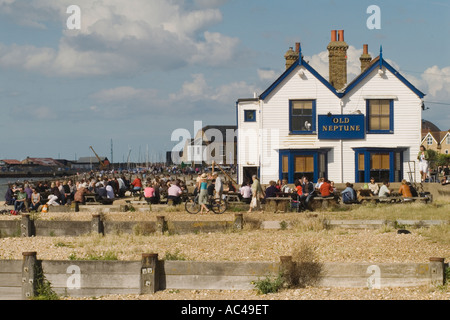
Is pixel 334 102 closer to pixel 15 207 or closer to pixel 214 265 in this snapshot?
pixel 15 207

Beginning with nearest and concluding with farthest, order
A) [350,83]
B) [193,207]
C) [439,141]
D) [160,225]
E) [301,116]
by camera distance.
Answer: [160,225] → [193,207] → [350,83] → [301,116] → [439,141]

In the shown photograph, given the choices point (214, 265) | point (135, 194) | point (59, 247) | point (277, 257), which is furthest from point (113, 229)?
point (135, 194)

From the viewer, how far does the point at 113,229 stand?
2039 cm

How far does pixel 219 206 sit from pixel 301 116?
1164 cm

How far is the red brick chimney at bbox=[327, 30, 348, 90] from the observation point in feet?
123

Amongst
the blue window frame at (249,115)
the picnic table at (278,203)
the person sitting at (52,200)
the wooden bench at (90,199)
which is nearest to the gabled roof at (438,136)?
the blue window frame at (249,115)

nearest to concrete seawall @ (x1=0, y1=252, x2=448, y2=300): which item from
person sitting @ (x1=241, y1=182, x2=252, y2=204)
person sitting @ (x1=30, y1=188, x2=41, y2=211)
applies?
person sitting @ (x1=241, y1=182, x2=252, y2=204)

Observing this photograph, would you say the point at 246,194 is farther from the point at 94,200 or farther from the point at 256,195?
the point at 94,200

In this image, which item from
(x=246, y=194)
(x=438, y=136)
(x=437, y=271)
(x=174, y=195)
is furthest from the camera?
(x=438, y=136)

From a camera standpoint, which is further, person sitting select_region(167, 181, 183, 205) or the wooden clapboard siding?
the wooden clapboard siding

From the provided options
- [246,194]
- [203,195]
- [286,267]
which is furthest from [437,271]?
[246,194]

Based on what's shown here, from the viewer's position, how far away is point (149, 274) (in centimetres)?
1321

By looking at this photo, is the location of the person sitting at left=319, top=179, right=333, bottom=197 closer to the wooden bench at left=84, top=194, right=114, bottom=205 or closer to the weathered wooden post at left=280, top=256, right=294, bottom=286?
the wooden bench at left=84, top=194, right=114, bottom=205

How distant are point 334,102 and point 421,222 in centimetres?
1625
